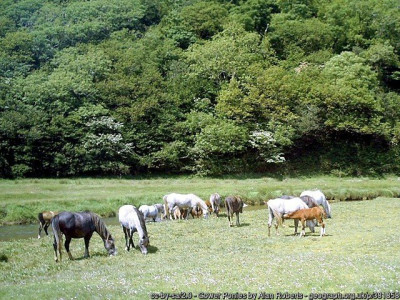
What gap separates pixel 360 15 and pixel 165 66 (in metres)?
38.8

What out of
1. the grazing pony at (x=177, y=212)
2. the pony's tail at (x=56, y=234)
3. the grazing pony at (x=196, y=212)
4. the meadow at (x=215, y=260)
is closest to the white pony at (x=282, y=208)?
the meadow at (x=215, y=260)

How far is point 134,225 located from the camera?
2188cm

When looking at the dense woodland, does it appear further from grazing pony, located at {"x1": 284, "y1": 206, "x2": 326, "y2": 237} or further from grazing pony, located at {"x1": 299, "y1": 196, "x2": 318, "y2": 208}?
grazing pony, located at {"x1": 284, "y1": 206, "x2": 326, "y2": 237}

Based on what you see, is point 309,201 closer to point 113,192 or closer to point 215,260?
point 215,260

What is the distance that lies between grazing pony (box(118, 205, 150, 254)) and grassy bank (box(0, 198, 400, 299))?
55 centimetres

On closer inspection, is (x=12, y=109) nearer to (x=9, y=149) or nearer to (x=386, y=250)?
(x=9, y=149)

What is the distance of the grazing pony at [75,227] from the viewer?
20469 millimetres

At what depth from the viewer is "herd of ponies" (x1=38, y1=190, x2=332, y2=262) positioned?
815 inches

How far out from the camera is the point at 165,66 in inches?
3103

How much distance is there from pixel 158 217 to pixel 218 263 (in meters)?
18.6

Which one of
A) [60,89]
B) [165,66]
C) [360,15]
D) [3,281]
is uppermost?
[360,15]

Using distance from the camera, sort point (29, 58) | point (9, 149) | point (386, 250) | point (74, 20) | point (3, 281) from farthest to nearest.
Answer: point (74, 20), point (29, 58), point (9, 149), point (386, 250), point (3, 281)

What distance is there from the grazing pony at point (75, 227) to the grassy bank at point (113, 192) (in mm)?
15971

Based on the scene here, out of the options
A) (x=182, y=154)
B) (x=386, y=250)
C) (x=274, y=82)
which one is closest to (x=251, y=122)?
(x=274, y=82)
